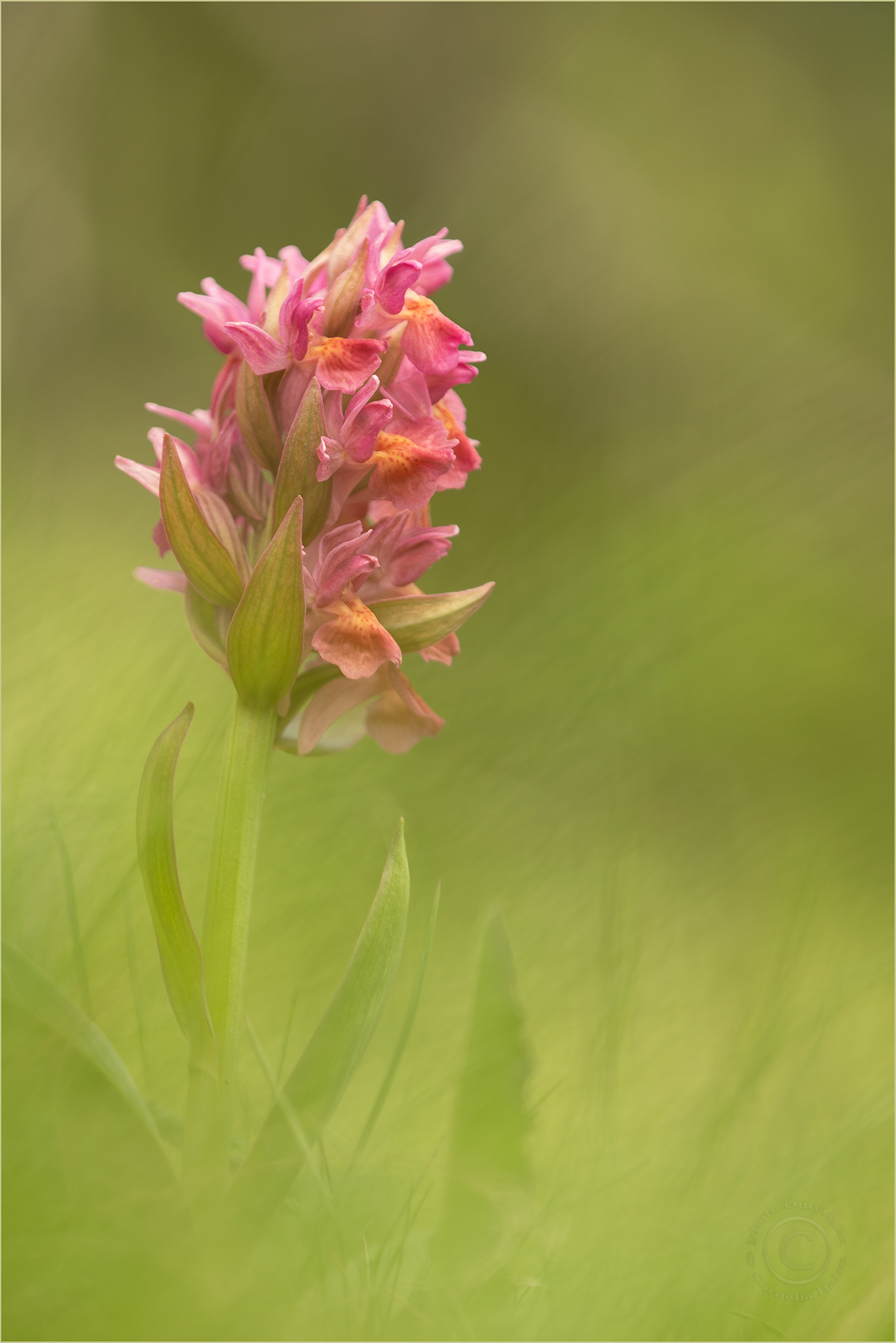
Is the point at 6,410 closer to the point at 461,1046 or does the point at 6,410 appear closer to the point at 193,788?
the point at 193,788

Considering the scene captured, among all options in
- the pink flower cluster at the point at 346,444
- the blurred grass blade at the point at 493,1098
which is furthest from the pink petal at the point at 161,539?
the blurred grass blade at the point at 493,1098

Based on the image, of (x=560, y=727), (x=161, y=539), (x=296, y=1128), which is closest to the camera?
(x=296, y=1128)

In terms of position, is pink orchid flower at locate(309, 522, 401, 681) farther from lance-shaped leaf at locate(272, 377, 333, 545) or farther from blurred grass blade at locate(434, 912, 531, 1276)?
blurred grass blade at locate(434, 912, 531, 1276)

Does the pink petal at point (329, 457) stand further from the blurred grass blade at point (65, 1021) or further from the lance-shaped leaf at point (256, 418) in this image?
the blurred grass blade at point (65, 1021)

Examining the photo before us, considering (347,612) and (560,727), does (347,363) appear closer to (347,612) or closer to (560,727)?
(347,612)

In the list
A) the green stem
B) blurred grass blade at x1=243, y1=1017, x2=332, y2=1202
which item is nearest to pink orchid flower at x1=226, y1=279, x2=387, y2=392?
the green stem

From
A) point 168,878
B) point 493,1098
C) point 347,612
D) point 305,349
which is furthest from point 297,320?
point 493,1098

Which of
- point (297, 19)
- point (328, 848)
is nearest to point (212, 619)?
point (328, 848)
